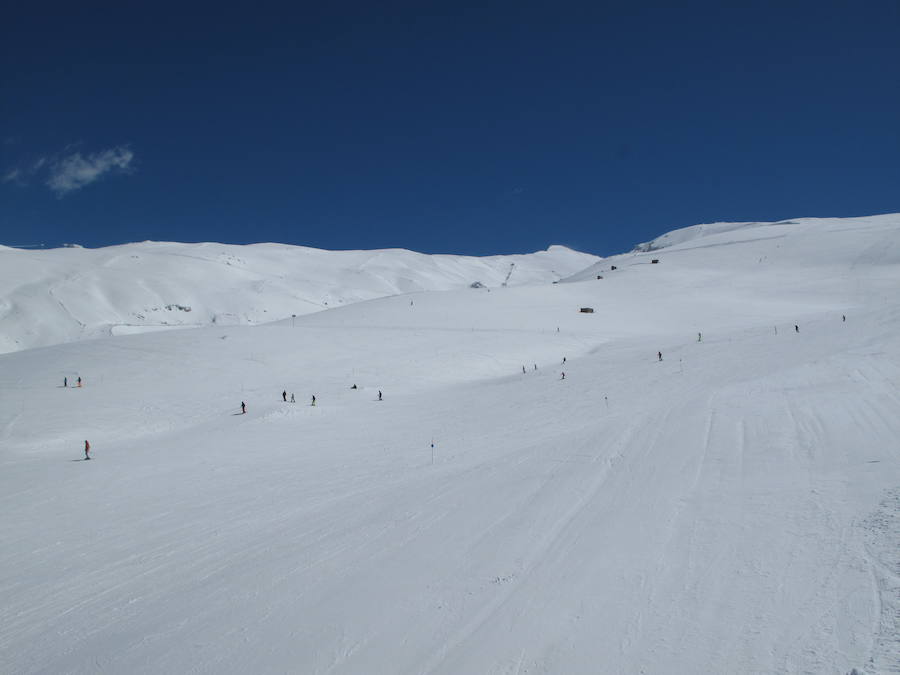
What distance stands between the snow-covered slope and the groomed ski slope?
94.0 meters

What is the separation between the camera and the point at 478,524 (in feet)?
33.4

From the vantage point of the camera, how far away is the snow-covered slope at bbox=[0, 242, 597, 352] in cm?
10531

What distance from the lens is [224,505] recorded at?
44.9ft

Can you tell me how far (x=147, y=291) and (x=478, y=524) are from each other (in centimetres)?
14699

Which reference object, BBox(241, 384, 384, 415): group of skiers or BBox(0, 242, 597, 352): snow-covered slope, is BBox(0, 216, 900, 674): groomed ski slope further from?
BBox(0, 242, 597, 352): snow-covered slope

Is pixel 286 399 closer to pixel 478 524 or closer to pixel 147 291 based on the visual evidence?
pixel 478 524

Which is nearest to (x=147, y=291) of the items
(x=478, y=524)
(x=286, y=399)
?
(x=286, y=399)

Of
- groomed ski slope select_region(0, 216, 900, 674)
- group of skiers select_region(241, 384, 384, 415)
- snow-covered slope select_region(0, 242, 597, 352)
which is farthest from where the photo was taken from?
snow-covered slope select_region(0, 242, 597, 352)

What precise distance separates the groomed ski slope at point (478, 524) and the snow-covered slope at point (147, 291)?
93975 mm

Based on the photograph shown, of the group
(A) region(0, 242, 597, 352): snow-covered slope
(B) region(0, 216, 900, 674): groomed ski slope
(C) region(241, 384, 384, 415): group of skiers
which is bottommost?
(B) region(0, 216, 900, 674): groomed ski slope

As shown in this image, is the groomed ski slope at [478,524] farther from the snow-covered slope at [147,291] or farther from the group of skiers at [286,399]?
the snow-covered slope at [147,291]

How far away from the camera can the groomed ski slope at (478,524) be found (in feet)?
21.2

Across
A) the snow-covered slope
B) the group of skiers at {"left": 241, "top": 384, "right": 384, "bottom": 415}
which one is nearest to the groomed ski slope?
the group of skiers at {"left": 241, "top": 384, "right": 384, "bottom": 415}

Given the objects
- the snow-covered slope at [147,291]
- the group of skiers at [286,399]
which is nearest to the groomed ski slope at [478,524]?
the group of skiers at [286,399]
